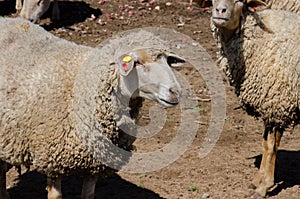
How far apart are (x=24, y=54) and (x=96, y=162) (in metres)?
1.05

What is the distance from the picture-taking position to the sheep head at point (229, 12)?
201 inches

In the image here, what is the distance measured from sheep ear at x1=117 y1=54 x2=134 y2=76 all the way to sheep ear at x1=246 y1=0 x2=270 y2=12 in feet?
6.49

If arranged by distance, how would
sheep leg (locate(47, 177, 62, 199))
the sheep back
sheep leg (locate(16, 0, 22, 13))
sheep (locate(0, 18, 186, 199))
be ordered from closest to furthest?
sheep (locate(0, 18, 186, 199)) < the sheep back < sheep leg (locate(47, 177, 62, 199)) < sheep leg (locate(16, 0, 22, 13))

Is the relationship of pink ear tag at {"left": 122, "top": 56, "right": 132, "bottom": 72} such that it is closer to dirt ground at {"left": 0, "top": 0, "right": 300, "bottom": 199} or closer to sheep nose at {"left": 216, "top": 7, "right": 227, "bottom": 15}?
sheep nose at {"left": 216, "top": 7, "right": 227, "bottom": 15}

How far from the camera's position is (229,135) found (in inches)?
276

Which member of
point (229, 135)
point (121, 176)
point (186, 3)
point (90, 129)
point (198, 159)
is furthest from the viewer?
point (186, 3)

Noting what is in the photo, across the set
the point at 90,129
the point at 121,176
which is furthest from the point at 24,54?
the point at 121,176

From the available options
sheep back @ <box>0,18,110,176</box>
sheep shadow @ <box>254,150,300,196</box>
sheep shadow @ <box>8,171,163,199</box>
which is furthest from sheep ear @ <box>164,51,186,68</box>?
sheep shadow @ <box>254,150,300,196</box>

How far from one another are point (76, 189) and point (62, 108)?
1.72 m

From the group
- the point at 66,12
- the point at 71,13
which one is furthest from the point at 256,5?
the point at 66,12

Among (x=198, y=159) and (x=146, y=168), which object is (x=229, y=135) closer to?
(x=198, y=159)

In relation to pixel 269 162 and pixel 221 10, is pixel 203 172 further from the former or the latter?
pixel 221 10

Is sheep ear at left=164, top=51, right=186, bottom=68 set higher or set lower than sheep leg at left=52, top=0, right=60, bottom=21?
higher

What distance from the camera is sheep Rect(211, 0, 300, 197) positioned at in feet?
17.4
